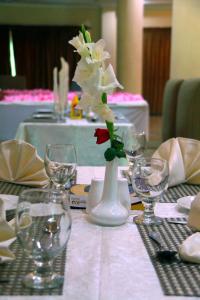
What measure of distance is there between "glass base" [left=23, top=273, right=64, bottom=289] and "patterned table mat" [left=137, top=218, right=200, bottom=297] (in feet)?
0.53

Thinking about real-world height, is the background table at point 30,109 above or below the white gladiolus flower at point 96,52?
below

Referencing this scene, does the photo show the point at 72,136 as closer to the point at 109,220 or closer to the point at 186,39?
the point at 109,220

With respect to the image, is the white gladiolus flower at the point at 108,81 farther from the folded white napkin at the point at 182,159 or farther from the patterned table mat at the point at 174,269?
the folded white napkin at the point at 182,159

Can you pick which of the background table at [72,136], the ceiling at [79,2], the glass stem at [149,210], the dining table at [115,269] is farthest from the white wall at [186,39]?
the ceiling at [79,2]

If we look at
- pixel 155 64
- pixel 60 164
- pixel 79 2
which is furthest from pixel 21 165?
pixel 155 64

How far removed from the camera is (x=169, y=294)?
673 mm

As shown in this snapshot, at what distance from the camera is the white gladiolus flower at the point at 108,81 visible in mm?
947

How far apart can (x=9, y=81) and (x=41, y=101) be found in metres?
2.47

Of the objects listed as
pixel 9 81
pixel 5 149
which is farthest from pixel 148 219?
pixel 9 81

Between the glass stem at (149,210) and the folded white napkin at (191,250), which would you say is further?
the glass stem at (149,210)

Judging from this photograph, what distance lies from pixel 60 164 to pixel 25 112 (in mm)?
3957

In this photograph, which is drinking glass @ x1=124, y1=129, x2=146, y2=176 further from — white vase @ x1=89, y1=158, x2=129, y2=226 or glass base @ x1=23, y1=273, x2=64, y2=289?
glass base @ x1=23, y1=273, x2=64, y2=289

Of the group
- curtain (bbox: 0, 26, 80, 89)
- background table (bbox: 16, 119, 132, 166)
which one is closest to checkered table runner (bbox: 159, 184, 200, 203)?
background table (bbox: 16, 119, 132, 166)

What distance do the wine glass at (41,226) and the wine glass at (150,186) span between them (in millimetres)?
350
